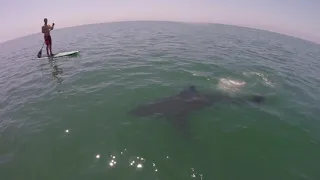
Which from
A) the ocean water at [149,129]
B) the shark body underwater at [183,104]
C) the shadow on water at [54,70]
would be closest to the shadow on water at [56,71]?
the shadow on water at [54,70]

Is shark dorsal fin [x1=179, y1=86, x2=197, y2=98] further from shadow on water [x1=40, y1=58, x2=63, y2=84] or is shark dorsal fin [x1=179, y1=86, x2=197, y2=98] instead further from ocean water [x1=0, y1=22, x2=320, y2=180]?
shadow on water [x1=40, y1=58, x2=63, y2=84]

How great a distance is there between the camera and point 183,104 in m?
13.7

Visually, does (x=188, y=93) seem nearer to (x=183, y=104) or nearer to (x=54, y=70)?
(x=183, y=104)

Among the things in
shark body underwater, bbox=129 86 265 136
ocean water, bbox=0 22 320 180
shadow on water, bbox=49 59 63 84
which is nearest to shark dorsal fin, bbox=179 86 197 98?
shark body underwater, bbox=129 86 265 136

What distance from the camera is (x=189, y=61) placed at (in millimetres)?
24109

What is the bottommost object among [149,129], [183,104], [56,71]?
[149,129]

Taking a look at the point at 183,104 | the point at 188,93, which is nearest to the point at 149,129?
the point at 183,104

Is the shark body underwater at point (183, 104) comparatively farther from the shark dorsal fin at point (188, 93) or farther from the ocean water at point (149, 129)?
the ocean water at point (149, 129)

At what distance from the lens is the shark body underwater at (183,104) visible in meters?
12.4

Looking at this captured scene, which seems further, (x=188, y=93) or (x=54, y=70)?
(x=54, y=70)

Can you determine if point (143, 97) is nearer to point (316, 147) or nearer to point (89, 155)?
point (89, 155)

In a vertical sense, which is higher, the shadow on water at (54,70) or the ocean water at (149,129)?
the shadow on water at (54,70)

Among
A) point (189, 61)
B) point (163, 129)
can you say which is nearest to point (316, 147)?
point (163, 129)

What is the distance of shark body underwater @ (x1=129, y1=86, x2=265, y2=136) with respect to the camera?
40.6ft
